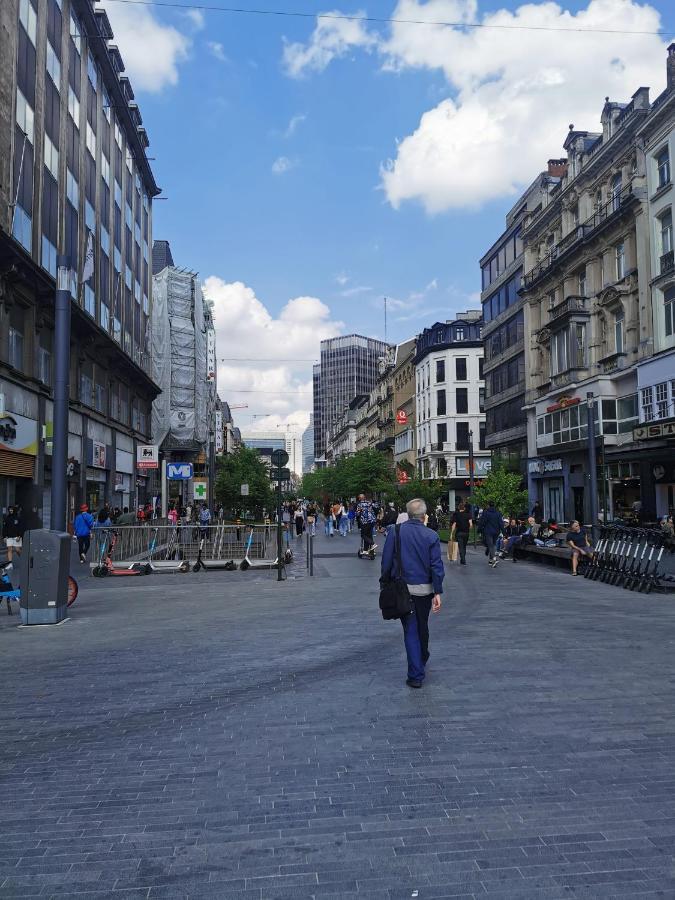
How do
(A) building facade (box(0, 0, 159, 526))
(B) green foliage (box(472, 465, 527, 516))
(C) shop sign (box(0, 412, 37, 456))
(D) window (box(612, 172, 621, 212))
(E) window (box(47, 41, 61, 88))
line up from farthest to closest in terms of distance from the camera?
(D) window (box(612, 172, 621, 212)), (B) green foliage (box(472, 465, 527, 516)), (E) window (box(47, 41, 61, 88)), (A) building facade (box(0, 0, 159, 526)), (C) shop sign (box(0, 412, 37, 456))

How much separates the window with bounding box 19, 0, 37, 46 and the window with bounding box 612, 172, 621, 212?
80.7ft

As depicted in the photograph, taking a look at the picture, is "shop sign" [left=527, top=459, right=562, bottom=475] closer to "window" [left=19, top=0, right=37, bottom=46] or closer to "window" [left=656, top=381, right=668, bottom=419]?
"window" [left=656, top=381, right=668, bottom=419]

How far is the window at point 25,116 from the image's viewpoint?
75.4 feet

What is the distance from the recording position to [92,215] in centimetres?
3309

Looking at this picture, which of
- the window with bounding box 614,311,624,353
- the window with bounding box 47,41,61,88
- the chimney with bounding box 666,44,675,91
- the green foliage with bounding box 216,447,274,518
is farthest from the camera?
the green foliage with bounding box 216,447,274,518

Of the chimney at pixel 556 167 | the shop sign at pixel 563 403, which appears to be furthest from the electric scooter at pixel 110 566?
the chimney at pixel 556 167

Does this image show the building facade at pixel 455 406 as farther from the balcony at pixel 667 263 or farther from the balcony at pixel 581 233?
the balcony at pixel 667 263

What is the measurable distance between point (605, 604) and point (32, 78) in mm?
24621

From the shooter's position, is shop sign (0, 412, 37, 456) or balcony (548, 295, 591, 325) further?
balcony (548, 295, 591, 325)

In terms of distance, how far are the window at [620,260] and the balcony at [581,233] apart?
1.30 meters

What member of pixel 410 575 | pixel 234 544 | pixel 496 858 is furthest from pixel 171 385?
pixel 496 858

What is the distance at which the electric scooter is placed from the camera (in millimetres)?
18344

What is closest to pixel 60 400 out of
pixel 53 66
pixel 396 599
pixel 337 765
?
pixel 396 599

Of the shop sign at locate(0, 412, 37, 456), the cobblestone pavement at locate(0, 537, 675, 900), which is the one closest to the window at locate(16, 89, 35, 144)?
the shop sign at locate(0, 412, 37, 456)
